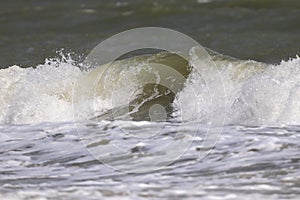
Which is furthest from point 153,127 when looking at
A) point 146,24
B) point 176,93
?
point 146,24

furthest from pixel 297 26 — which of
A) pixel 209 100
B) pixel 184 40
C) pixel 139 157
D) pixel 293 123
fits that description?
pixel 139 157

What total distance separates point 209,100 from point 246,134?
1.14m

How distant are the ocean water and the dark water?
0.08 meters

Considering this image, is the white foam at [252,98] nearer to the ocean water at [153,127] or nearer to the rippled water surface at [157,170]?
the ocean water at [153,127]

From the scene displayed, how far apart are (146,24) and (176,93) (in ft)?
16.3

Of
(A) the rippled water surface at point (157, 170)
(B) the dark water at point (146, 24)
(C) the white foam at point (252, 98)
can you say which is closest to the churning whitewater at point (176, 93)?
(C) the white foam at point (252, 98)

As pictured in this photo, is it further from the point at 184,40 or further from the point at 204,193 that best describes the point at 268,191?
the point at 184,40

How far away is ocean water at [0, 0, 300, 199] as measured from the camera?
3045mm

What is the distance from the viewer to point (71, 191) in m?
2.96

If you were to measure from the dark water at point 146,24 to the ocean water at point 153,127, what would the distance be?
0.26 feet

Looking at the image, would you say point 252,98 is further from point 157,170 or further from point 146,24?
point 146,24

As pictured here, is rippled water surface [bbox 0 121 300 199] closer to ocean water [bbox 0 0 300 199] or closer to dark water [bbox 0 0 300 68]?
ocean water [bbox 0 0 300 199]

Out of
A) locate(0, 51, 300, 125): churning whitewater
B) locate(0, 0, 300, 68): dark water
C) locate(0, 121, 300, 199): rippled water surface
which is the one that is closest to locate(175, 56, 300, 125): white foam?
locate(0, 51, 300, 125): churning whitewater

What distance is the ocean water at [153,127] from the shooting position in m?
3.04
